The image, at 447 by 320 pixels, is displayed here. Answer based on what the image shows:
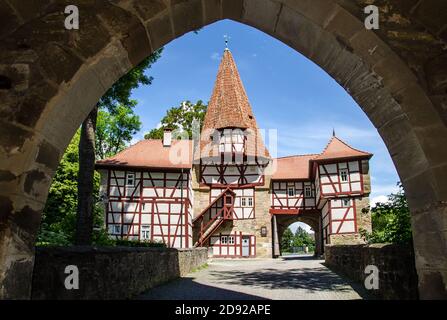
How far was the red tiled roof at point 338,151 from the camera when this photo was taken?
23656 millimetres

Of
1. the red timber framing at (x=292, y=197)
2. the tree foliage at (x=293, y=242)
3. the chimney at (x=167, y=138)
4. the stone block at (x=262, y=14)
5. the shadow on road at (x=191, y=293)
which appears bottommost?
the tree foliage at (x=293, y=242)

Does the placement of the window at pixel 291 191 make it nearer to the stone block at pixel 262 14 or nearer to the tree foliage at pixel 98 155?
the tree foliage at pixel 98 155

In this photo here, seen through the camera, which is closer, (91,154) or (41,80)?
(41,80)

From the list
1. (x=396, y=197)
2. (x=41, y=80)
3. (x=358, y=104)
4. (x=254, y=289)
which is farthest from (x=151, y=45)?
(x=254, y=289)

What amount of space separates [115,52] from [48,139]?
68cm

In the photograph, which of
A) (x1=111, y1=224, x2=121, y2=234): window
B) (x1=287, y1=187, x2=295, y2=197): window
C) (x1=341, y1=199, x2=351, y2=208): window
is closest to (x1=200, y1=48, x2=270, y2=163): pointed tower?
(x1=287, y1=187, x2=295, y2=197): window

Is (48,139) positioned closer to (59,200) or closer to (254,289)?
(254,289)

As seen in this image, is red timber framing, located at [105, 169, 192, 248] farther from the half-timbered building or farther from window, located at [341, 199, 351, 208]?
window, located at [341, 199, 351, 208]

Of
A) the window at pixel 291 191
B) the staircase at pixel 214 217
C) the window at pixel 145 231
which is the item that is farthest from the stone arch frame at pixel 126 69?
the window at pixel 291 191

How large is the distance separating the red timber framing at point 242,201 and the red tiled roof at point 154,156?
3481mm

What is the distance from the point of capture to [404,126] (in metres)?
2.26

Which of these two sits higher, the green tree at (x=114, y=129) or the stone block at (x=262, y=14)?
the green tree at (x=114, y=129)

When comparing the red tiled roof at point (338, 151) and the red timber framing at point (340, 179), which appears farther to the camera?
the red tiled roof at point (338, 151)

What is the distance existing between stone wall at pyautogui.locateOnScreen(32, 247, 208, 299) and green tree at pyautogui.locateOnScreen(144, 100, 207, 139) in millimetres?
20920
